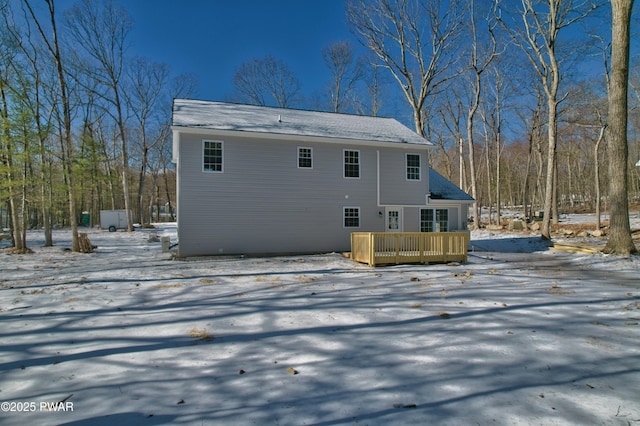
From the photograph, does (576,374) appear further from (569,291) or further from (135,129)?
(135,129)

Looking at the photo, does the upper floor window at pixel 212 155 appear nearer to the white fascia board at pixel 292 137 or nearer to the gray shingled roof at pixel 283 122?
the white fascia board at pixel 292 137

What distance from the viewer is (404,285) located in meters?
7.93

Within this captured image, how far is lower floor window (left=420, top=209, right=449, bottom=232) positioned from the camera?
16344 millimetres

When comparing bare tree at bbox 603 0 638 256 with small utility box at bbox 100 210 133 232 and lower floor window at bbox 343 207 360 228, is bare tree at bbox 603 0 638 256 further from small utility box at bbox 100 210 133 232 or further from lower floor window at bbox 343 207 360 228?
small utility box at bbox 100 210 133 232

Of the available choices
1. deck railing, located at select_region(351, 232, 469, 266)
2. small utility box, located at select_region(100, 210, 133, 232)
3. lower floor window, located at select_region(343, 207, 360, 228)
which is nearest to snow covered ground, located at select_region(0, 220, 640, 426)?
deck railing, located at select_region(351, 232, 469, 266)

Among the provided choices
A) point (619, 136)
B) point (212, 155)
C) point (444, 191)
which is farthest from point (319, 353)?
point (444, 191)

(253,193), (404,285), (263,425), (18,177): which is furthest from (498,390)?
(18,177)

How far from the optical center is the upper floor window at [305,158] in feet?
47.5

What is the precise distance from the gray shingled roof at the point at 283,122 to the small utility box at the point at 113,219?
1699 centimetres

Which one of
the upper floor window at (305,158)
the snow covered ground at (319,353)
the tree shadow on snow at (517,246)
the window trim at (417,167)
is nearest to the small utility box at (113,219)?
the upper floor window at (305,158)

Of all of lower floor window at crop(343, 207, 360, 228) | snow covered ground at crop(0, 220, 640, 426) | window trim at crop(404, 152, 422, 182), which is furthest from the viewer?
window trim at crop(404, 152, 422, 182)

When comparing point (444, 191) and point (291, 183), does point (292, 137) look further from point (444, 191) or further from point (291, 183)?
point (444, 191)

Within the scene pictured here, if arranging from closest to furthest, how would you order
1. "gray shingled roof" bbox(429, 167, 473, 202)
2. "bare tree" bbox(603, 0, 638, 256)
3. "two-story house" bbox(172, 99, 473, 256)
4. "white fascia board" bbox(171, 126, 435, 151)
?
1. "bare tree" bbox(603, 0, 638, 256)
2. "white fascia board" bbox(171, 126, 435, 151)
3. "two-story house" bbox(172, 99, 473, 256)
4. "gray shingled roof" bbox(429, 167, 473, 202)

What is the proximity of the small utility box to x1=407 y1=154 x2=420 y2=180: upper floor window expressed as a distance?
24.3 meters
